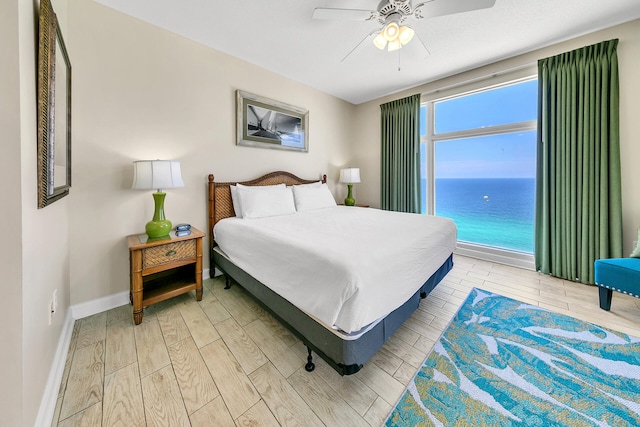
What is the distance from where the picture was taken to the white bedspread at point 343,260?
1168mm

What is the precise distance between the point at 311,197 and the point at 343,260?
2.16 metres

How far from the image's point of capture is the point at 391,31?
1.88m

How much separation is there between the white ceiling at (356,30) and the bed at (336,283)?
1.91m

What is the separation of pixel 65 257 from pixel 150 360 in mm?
1140

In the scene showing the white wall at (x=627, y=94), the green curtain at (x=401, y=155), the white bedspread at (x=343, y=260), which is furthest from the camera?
the green curtain at (x=401, y=155)

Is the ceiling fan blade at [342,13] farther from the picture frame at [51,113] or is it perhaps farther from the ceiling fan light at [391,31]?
the picture frame at [51,113]

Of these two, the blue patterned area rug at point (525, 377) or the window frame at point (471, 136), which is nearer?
the blue patterned area rug at point (525, 377)

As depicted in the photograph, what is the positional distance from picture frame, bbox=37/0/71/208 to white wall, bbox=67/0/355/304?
0.38m

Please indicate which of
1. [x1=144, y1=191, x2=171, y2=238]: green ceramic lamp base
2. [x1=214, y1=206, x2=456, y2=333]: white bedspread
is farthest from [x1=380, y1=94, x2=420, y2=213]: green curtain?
[x1=144, y1=191, x2=171, y2=238]: green ceramic lamp base

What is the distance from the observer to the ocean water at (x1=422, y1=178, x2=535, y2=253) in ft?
10.2

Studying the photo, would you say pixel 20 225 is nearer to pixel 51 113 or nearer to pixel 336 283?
pixel 51 113

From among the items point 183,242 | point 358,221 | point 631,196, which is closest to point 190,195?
point 183,242

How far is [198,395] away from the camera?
4.09 ft

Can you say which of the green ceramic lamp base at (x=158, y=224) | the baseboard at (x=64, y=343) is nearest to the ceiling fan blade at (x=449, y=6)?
the green ceramic lamp base at (x=158, y=224)
